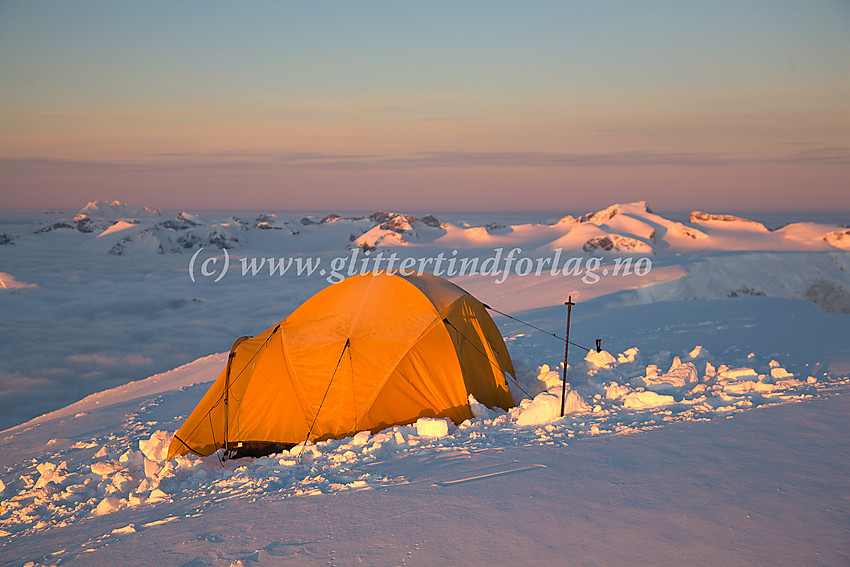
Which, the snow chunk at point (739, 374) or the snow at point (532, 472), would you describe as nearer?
the snow at point (532, 472)

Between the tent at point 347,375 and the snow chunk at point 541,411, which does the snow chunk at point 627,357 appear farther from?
the snow chunk at point 541,411

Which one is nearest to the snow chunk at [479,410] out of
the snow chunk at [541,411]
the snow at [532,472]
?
the snow at [532,472]

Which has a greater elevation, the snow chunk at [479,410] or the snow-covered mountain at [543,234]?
the snow chunk at [479,410]

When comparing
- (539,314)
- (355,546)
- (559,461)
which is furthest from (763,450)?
(539,314)

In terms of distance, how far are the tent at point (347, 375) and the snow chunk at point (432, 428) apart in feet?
1.90

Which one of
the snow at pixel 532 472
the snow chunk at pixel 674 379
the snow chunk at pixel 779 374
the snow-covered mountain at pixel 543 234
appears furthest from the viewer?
the snow-covered mountain at pixel 543 234

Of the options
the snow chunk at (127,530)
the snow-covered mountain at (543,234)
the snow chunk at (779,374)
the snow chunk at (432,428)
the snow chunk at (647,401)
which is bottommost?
the snow-covered mountain at (543,234)

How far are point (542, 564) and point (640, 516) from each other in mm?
1042

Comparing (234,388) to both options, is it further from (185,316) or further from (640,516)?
(185,316)

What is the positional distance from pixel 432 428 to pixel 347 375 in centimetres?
140

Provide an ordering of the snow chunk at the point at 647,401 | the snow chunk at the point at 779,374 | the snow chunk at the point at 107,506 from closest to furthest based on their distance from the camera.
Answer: the snow chunk at the point at 107,506
the snow chunk at the point at 647,401
the snow chunk at the point at 779,374

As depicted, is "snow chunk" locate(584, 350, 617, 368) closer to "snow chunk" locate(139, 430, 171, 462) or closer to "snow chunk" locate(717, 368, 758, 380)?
"snow chunk" locate(717, 368, 758, 380)

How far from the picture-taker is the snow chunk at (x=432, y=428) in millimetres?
6945

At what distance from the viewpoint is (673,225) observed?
65875mm
